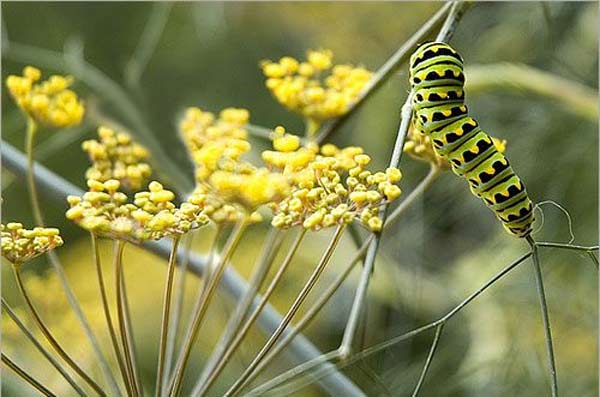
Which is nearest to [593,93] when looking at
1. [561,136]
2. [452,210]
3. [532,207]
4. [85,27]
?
[561,136]

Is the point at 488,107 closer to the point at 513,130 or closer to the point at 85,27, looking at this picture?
the point at 513,130

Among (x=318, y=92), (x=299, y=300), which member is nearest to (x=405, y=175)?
(x=318, y=92)

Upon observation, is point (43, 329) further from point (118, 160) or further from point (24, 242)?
point (118, 160)

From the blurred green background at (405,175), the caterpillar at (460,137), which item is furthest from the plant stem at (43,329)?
the blurred green background at (405,175)

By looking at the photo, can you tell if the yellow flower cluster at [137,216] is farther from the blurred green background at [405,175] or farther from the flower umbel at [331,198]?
the blurred green background at [405,175]

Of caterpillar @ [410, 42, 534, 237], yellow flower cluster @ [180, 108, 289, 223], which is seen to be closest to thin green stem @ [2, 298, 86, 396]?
yellow flower cluster @ [180, 108, 289, 223]

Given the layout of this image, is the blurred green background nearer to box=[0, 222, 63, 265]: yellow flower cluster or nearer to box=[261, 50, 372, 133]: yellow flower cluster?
box=[261, 50, 372, 133]: yellow flower cluster
